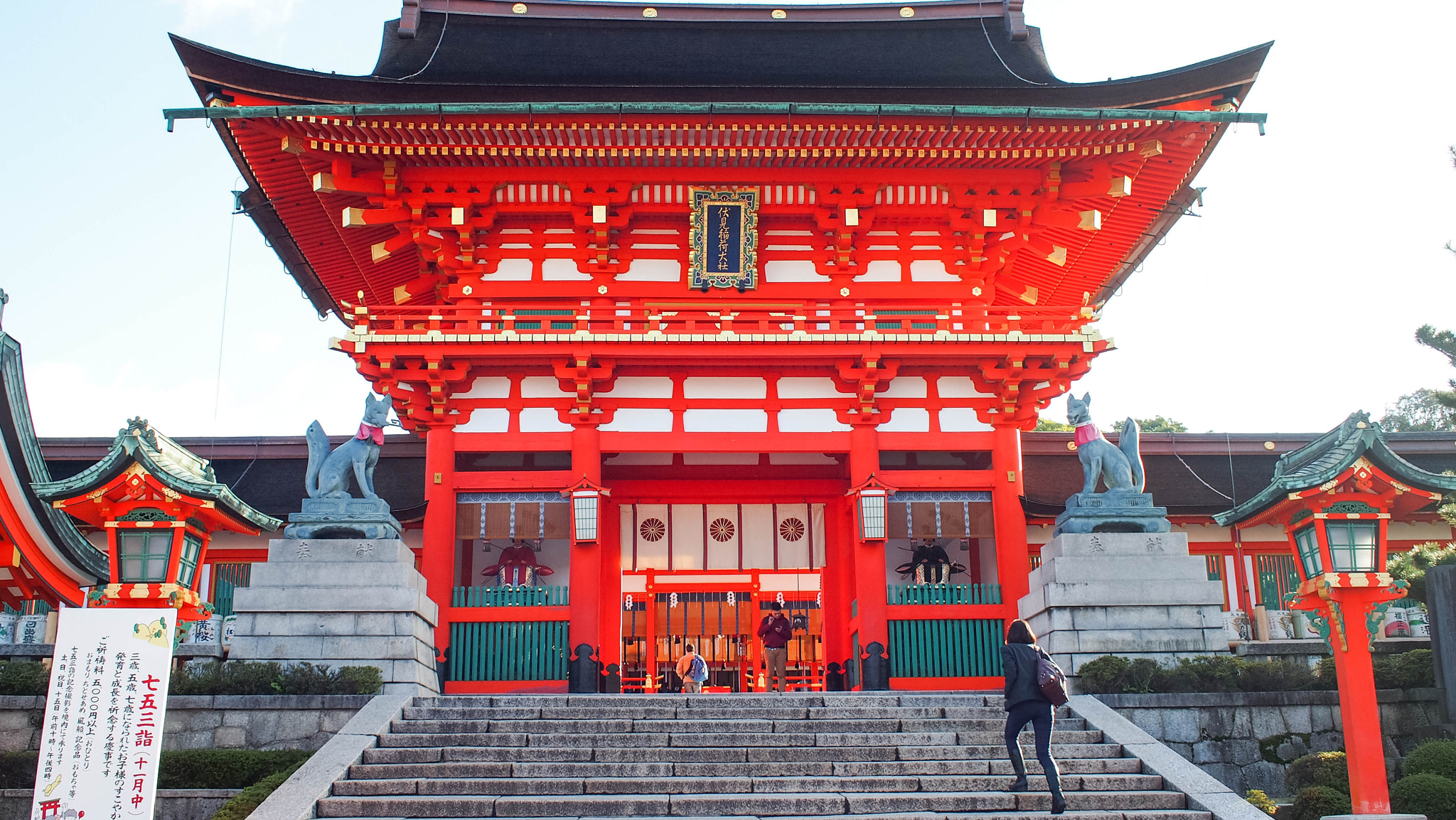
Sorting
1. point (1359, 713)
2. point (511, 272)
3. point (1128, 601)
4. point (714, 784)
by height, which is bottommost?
point (714, 784)

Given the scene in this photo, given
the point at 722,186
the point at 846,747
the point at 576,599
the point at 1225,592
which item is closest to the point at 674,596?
the point at 576,599

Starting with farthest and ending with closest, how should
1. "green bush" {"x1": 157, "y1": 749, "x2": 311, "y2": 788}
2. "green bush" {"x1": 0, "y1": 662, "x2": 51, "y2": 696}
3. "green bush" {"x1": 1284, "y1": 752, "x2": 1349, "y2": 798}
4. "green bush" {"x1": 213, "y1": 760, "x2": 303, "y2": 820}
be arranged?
1. "green bush" {"x1": 0, "y1": 662, "x2": 51, "y2": 696}
2. "green bush" {"x1": 1284, "y1": 752, "x2": 1349, "y2": 798}
3. "green bush" {"x1": 157, "y1": 749, "x2": 311, "y2": 788}
4. "green bush" {"x1": 213, "y1": 760, "x2": 303, "y2": 820}

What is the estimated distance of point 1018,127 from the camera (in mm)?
16562

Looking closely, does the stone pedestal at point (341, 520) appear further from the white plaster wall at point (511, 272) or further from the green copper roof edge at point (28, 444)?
the white plaster wall at point (511, 272)

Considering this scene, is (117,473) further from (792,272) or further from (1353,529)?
(1353,529)

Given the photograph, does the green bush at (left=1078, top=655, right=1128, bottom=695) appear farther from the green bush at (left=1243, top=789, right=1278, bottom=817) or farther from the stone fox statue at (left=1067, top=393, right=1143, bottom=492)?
the stone fox statue at (left=1067, top=393, right=1143, bottom=492)

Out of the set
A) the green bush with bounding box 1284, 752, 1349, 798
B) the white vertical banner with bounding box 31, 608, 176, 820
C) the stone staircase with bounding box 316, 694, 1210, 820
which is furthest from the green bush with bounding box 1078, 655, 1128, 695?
the white vertical banner with bounding box 31, 608, 176, 820

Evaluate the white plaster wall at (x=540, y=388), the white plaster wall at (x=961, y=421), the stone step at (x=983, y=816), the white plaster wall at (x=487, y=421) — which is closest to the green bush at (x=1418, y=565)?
the stone step at (x=983, y=816)

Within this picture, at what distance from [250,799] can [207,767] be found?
1.25 m

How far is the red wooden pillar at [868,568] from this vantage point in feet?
54.3

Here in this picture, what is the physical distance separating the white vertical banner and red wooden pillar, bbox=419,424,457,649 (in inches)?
248

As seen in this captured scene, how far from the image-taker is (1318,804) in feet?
37.1

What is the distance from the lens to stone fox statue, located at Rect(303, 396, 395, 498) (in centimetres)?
1497

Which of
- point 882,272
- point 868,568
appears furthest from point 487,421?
point 882,272
